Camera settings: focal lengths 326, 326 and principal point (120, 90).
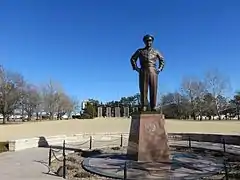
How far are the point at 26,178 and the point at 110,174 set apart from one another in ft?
8.84

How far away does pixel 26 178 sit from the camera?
1015 cm

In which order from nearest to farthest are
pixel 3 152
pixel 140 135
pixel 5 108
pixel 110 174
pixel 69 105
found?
pixel 110 174
pixel 140 135
pixel 3 152
pixel 5 108
pixel 69 105

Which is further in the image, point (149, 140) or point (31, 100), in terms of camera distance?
point (31, 100)

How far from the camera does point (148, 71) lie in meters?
13.3

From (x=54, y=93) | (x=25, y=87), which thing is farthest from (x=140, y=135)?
(x=54, y=93)

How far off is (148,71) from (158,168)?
3.98 m

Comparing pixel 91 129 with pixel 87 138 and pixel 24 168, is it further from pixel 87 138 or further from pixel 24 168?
pixel 24 168

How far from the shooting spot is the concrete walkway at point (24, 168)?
10.4m

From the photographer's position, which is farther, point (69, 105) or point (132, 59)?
point (69, 105)

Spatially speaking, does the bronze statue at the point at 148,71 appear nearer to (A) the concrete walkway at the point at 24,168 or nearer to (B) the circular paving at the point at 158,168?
(B) the circular paving at the point at 158,168

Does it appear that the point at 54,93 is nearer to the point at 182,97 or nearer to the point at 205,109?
the point at 182,97

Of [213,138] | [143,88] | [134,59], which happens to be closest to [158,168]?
[143,88]

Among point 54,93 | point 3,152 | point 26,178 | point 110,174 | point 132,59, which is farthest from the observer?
point 54,93

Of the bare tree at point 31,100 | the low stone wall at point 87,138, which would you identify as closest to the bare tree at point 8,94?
the bare tree at point 31,100
